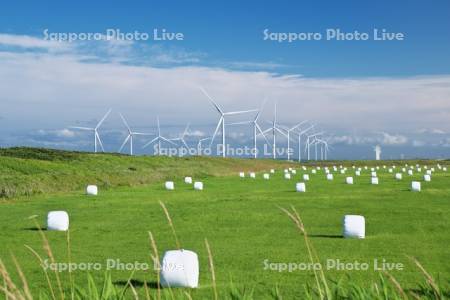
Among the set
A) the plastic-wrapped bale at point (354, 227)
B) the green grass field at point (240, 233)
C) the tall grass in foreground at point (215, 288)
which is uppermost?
the tall grass in foreground at point (215, 288)

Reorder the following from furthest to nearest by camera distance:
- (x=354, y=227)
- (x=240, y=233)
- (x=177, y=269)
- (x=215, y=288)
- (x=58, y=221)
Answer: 1. (x=58, y=221)
2. (x=240, y=233)
3. (x=354, y=227)
4. (x=177, y=269)
5. (x=215, y=288)

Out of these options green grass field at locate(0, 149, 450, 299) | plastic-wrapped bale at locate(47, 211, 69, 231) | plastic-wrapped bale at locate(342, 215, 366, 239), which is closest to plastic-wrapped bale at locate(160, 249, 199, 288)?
green grass field at locate(0, 149, 450, 299)

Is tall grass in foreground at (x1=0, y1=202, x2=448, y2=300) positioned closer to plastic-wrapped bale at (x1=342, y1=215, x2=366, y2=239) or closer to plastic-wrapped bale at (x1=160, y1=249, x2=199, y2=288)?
plastic-wrapped bale at (x1=160, y1=249, x2=199, y2=288)

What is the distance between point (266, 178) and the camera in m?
62.9

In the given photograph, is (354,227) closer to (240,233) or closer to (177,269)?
(240,233)

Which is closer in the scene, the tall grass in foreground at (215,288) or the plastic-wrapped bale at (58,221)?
the tall grass in foreground at (215,288)

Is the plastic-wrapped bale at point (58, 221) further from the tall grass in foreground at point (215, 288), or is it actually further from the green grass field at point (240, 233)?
the tall grass in foreground at point (215, 288)

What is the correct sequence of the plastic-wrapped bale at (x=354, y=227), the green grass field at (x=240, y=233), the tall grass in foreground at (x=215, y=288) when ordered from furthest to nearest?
the plastic-wrapped bale at (x=354, y=227), the green grass field at (x=240, y=233), the tall grass in foreground at (x=215, y=288)

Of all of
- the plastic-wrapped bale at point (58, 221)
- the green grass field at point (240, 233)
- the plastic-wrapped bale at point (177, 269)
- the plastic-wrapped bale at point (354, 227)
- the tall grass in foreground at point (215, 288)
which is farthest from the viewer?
the plastic-wrapped bale at point (58, 221)

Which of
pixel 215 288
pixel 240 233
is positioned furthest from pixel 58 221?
pixel 215 288

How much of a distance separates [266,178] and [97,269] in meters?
49.7

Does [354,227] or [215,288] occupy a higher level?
[215,288]

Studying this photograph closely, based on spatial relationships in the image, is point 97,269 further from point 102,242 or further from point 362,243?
point 362,243

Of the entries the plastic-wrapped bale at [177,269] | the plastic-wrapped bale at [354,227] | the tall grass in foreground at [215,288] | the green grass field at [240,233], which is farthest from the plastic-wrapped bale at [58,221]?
the tall grass in foreground at [215,288]
